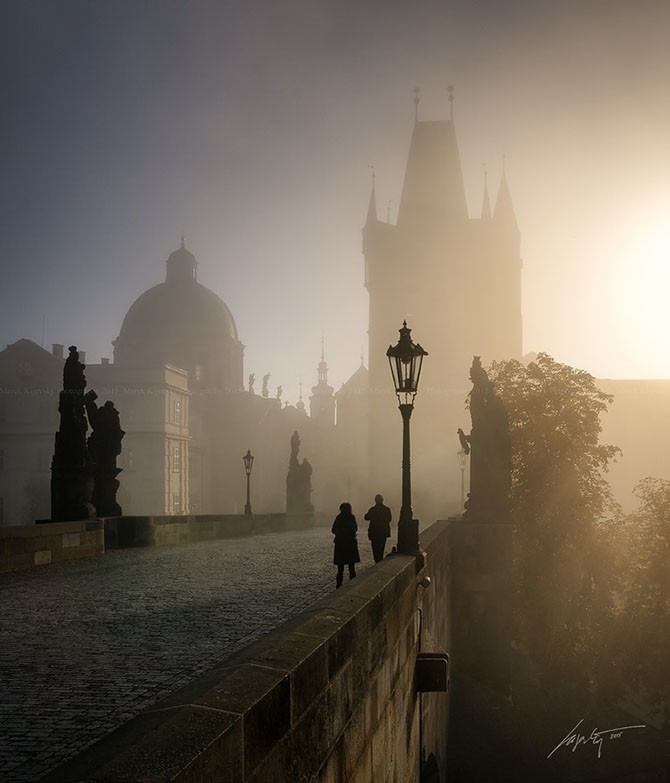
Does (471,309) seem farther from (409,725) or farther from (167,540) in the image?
(409,725)

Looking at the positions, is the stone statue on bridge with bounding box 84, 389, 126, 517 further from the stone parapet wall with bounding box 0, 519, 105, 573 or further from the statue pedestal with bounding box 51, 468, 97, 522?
the stone parapet wall with bounding box 0, 519, 105, 573

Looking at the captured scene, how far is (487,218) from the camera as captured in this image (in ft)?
268

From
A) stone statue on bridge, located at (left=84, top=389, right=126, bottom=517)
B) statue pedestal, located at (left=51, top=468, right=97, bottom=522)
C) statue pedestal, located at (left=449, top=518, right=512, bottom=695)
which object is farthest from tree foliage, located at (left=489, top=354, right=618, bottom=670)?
statue pedestal, located at (left=51, top=468, right=97, bottom=522)

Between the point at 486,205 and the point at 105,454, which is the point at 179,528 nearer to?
the point at 105,454

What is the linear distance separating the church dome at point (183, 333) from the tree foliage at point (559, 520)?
65430 millimetres

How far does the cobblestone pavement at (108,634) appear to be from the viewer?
14.9ft

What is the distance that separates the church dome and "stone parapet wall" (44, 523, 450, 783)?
286 ft

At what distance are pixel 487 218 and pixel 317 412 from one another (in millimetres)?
54850

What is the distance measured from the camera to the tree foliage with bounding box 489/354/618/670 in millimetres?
28891

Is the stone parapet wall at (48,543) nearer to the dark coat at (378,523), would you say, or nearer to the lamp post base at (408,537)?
the dark coat at (378,523)

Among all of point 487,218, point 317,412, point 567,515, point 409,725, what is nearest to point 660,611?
point 567,515

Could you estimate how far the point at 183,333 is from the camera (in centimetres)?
9444
